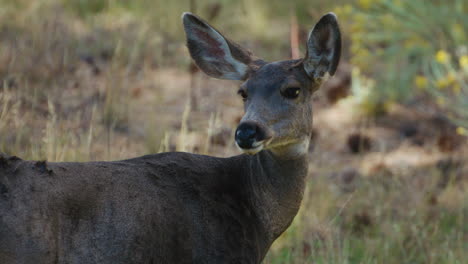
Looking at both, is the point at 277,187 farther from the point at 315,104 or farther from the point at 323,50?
the point at 315,104

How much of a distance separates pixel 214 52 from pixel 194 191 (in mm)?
1122

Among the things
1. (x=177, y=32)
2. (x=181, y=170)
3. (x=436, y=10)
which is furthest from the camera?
(x=177, y=32)

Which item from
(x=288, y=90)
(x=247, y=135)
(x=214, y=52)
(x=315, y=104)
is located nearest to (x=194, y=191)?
(x=247, y=135)

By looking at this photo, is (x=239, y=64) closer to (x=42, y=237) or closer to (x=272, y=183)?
(x=272, y=183)

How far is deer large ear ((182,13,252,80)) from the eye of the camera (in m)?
4.56

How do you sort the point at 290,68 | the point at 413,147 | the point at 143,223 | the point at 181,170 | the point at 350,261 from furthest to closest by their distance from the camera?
1. the point at 413,147
2. the point at 350,261
3. the point at 290,68
4. the point at 181,170
5. the point at 143,223

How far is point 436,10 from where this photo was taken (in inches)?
353

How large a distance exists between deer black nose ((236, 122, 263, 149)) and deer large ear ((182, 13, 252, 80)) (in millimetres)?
850

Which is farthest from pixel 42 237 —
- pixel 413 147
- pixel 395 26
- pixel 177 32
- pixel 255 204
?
pixel 177 32

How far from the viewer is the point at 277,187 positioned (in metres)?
4.23

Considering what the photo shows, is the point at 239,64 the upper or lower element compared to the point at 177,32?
lower

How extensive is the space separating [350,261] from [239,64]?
202 centimetres

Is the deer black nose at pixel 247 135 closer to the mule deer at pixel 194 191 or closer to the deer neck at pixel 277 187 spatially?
the mule deer at pixel 194 191

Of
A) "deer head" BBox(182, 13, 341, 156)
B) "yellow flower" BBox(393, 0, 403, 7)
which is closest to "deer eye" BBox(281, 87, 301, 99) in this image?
"deer head" BBox(182, 13, 341, 156)
